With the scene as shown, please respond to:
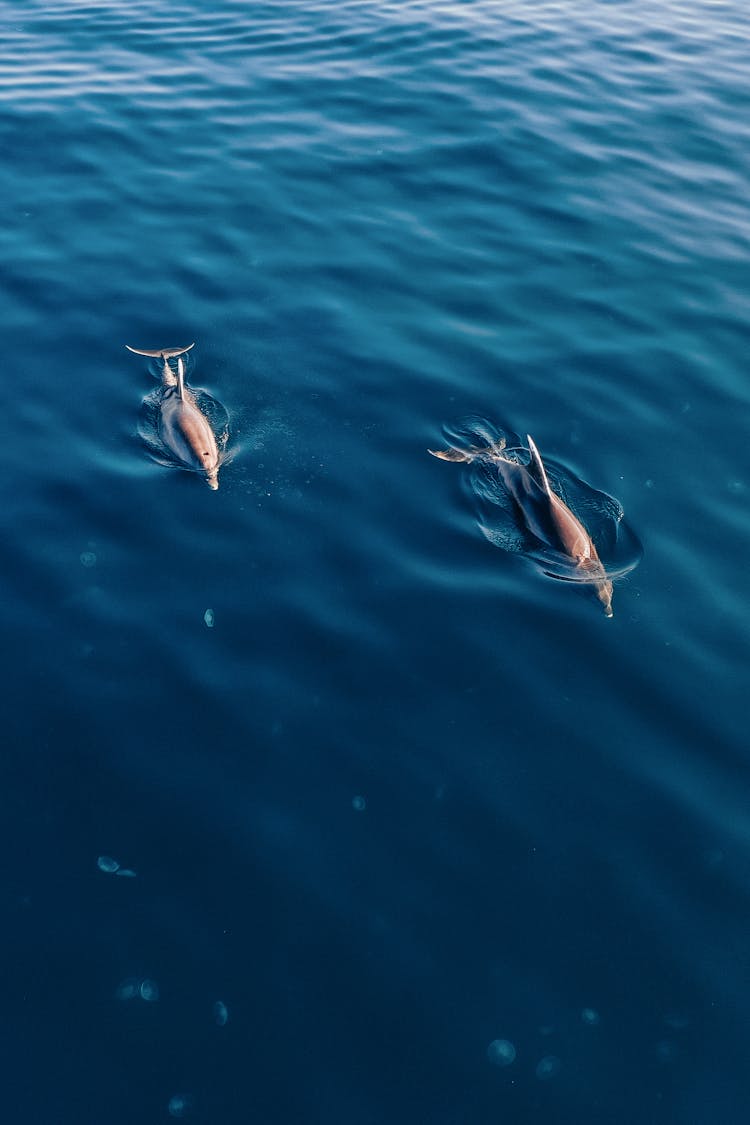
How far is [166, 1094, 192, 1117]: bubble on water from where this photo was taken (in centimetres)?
989

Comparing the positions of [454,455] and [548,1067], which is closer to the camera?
[548,1067]

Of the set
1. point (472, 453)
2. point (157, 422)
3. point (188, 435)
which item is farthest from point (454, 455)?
point (157, 422)

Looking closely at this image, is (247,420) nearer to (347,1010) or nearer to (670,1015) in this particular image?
(347,1010)

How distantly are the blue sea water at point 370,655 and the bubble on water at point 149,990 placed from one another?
0.38 ft

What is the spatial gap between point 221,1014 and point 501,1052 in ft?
10.7

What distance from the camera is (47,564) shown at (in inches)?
632

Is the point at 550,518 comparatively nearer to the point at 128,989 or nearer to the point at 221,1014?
the point at 221,1014

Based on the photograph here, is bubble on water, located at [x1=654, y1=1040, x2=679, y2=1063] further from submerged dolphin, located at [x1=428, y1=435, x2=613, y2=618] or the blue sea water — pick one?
submerged dolphin, located at [x1=428, y1=435, x2=613, y2=618]

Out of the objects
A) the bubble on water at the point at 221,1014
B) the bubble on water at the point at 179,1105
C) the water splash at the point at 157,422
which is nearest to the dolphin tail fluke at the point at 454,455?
the water splash at the point at 157,422

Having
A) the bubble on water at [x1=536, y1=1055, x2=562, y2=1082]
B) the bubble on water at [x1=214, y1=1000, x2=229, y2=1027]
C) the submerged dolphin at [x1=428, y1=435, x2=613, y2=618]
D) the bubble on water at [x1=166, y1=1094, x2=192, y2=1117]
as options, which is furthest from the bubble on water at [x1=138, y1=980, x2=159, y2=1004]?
the submerged dolphin at [x1=428, y1=435, x2=613, y2=618]

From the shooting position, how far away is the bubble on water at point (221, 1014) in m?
10.6

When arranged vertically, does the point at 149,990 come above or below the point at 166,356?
below

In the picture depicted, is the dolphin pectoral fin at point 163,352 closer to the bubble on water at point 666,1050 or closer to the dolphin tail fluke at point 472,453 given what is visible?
the dolphin tail fluke at point 472,453

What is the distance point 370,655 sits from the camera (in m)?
14.7
